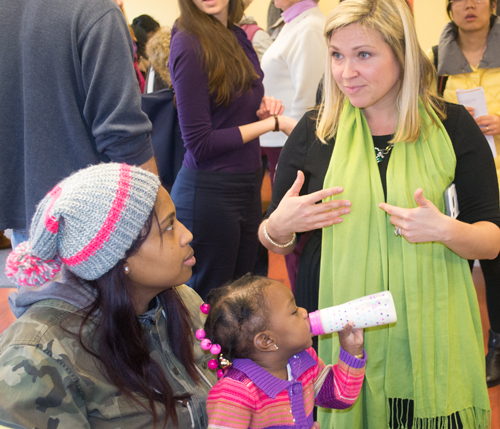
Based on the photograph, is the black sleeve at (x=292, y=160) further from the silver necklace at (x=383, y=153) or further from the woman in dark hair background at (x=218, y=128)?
the woman in dark hair background at (x=218, y=128)

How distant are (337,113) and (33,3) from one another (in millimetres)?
1021

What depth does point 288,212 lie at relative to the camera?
4.55 feet

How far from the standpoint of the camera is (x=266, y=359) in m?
1.26

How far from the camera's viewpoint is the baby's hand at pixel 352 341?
1259 millimetres

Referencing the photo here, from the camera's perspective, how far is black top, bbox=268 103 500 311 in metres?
1.42

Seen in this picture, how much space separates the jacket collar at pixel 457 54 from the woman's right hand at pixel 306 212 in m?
1.59

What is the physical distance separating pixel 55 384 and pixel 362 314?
0.73 metres

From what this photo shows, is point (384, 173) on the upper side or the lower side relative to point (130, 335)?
upper

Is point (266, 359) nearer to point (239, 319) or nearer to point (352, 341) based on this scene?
point (239, 319)

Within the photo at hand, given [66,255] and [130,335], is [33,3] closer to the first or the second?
[66,255]

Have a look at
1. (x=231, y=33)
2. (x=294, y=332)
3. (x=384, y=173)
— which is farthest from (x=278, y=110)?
(x=294, y=332)

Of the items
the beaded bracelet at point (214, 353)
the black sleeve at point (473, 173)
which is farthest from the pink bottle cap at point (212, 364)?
the black sleeve at point (473, 173)

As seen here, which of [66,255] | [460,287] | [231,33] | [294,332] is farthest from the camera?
[231,33]

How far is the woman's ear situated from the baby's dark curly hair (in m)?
0.01
